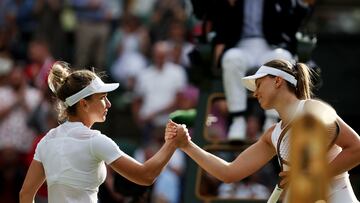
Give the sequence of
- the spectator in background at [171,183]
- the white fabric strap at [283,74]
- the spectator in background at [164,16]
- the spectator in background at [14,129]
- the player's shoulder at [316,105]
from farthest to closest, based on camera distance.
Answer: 1. the spectator in background at [164,16]
2. the spectator in background at [14,129]
3. the spectator in background at [171,183]
4. the white fabric strap at [283,74]
5. the player's shoulder at [316,105]

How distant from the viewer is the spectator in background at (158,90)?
13.8m

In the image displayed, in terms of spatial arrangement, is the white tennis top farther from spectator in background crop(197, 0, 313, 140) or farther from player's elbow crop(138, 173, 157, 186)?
spectator in background crop(197, 0, 313, 140)

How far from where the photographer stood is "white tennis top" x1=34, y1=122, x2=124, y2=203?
616cm

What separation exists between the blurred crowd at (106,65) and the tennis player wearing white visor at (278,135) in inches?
219

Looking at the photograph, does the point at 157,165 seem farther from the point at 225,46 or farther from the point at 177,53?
the point at 177,53

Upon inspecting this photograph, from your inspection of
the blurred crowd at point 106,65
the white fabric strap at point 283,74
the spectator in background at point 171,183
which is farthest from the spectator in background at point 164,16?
the white fabric strap at point 283,74

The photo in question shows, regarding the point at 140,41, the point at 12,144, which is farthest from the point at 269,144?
the point at 140,41

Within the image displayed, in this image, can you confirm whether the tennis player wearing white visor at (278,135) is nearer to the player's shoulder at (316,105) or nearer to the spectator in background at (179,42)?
the player's shoulder at (316,105)

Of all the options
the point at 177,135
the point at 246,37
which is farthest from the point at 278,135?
the point at 246,37

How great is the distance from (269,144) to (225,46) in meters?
2.84

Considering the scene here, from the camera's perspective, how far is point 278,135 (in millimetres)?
6348

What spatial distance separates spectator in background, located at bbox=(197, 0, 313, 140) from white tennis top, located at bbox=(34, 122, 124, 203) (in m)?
2.95

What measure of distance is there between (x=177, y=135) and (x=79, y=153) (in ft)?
1.96

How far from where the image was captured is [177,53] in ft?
46.5
